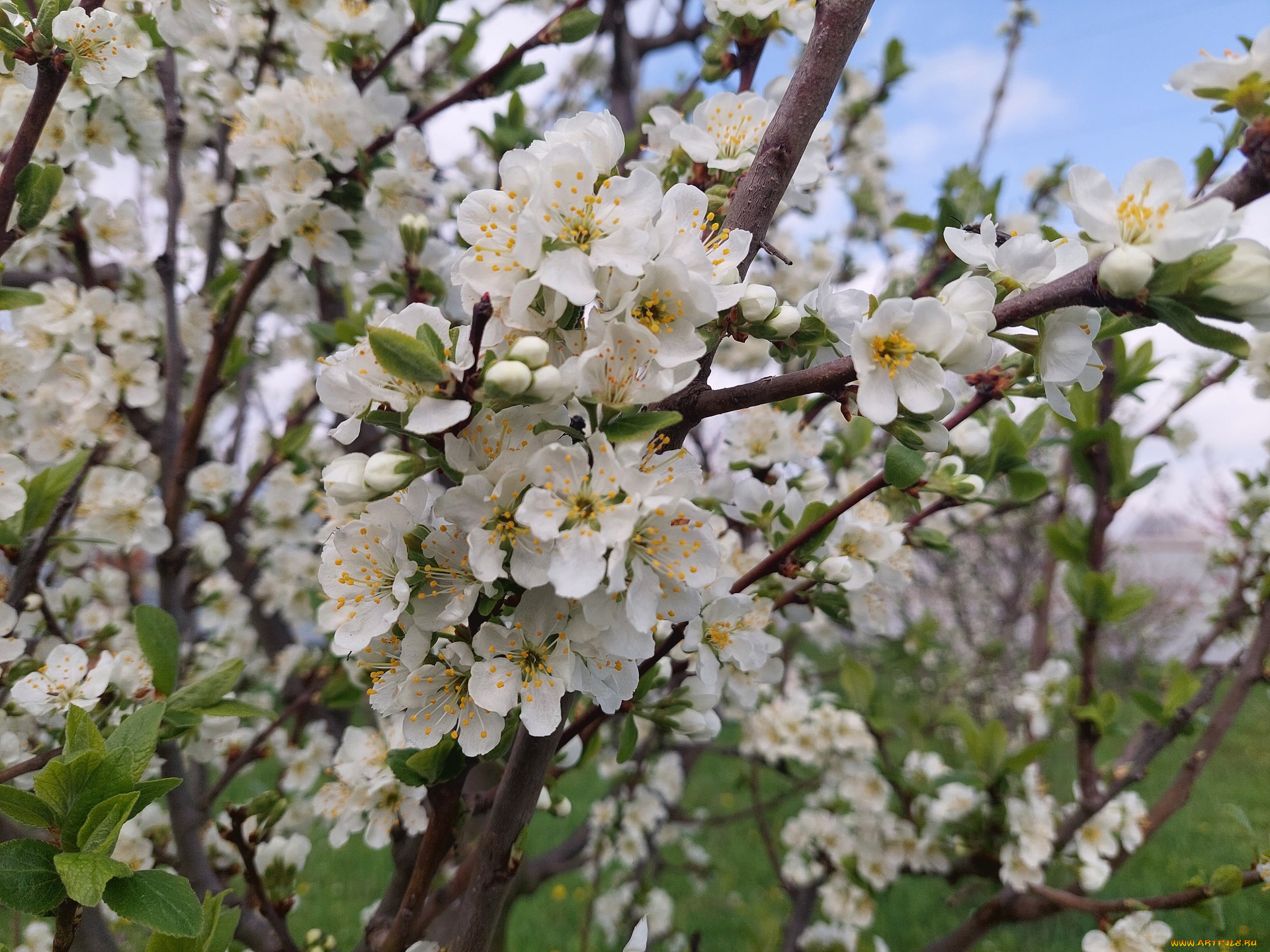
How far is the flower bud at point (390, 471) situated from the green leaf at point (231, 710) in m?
0.64

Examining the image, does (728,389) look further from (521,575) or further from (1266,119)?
(1266,119)

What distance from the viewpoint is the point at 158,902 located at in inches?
35.4

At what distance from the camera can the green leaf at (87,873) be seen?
0.81 metres

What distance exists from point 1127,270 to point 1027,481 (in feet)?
3.24

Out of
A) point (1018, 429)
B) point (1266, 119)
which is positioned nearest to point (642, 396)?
point (1266, 119)

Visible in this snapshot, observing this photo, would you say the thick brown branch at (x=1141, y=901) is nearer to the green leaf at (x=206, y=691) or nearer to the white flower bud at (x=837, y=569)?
the white flower bud at (x=837, y=569)

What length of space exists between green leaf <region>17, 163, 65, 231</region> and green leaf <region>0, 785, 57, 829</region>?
3.27 ft

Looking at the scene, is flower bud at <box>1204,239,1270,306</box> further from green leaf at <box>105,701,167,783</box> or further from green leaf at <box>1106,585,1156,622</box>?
green leaf at <box>1106,585,1156,622</box>

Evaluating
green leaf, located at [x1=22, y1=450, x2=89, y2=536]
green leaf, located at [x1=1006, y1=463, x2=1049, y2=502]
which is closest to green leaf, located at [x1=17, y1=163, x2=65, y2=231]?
green leaf, located at [x1=22, y1=450, x2=89, y2=536]

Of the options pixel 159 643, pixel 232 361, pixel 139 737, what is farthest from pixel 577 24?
pixel 139 737

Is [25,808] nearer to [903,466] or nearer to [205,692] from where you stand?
[205,692]

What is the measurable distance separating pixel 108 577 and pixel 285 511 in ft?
2.41

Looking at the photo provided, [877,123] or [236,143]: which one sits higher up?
[877,123]

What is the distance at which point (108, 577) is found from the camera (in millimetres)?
3102
